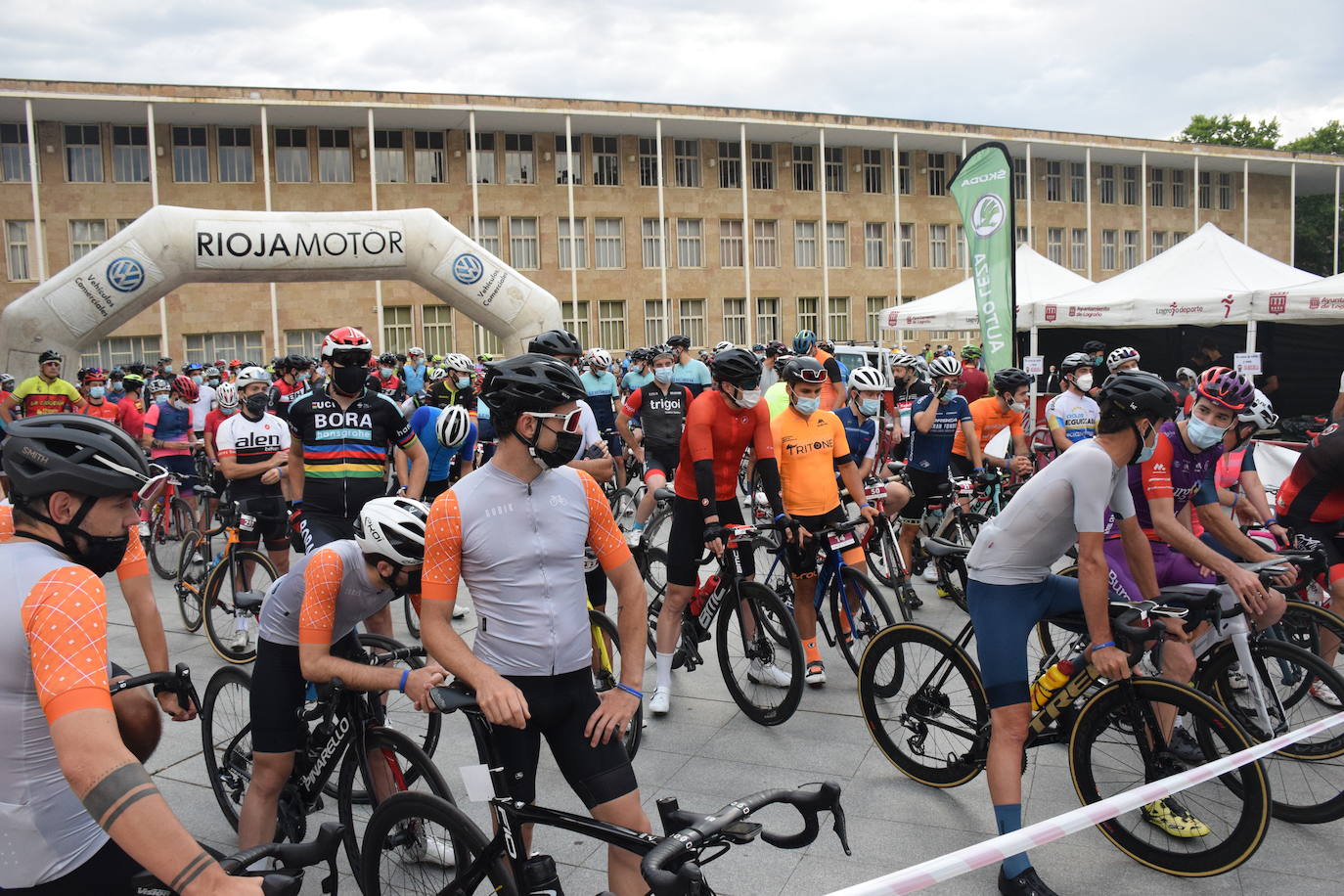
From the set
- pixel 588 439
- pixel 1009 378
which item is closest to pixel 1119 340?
pixel 1009 378

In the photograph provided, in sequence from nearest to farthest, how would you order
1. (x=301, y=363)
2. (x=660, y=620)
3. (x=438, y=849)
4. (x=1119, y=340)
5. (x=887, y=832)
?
1. (x=438, y=849)
2. (x=887, y=832)
3. (x=660, y=620)
4. (x=301, y=363)
5. (x=1119, y=340)

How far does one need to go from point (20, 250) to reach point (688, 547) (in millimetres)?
38169

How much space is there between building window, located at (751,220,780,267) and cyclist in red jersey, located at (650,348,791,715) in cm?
3766

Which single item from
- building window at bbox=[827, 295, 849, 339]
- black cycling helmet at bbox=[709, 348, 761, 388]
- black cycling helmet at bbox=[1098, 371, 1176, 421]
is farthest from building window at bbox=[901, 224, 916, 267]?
black cycling helmet at bbox=[1098, 371, 1176, 421]

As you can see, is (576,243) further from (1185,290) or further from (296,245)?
(1185,290)

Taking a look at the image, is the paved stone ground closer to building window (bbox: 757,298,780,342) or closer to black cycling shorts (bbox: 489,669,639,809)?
black cycling shorts (bbox: 489,669,639,809)

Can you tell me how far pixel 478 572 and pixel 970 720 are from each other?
8.76ft

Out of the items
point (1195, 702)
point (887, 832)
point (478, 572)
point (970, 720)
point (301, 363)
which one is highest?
point (301, 363)

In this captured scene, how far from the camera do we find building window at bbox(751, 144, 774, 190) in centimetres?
4300

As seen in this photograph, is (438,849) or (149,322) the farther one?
(149,322)

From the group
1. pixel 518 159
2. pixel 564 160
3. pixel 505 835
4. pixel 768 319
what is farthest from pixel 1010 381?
pixel 768 319

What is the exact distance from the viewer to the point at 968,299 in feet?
72.7

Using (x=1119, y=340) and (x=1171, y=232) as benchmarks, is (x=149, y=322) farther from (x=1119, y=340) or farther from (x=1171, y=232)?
(x=1171, y=232)

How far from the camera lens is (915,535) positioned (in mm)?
9156
